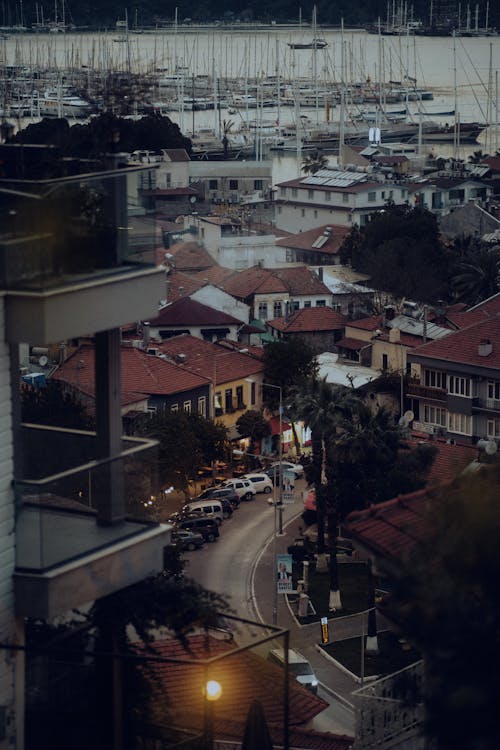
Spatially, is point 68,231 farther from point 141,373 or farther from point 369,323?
point 369,323

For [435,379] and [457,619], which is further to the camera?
[435,379]

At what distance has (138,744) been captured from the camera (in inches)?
273

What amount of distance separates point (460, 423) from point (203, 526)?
6.66m

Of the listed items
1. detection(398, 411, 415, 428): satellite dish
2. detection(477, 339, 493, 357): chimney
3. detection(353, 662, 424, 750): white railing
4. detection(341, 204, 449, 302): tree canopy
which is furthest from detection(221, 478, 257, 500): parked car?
detection(353, 662, 424, 750): white railing

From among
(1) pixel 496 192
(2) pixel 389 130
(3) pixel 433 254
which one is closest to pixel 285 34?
(2) pixel 389 130

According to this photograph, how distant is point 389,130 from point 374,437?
248 feet

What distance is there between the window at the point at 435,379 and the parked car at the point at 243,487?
4732 millimetres

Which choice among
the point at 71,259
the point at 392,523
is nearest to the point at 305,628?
the point at 392,523

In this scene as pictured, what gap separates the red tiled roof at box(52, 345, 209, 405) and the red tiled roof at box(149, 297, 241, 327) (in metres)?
3.94

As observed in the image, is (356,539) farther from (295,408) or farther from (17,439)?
(295,408)

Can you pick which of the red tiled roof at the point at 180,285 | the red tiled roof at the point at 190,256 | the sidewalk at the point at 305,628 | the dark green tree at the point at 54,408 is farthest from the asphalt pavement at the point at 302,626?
the red tiled roof at the point at 190,256

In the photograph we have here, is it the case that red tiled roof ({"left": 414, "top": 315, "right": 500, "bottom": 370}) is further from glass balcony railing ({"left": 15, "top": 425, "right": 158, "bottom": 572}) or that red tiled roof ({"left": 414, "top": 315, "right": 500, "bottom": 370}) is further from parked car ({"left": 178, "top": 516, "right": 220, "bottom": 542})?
glass balcony railing ({"left": 15, "top": 425, "right": 158, "bottom": 572})

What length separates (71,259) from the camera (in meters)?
6.51

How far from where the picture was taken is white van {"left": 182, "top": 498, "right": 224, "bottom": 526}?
90.9ft
